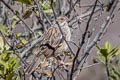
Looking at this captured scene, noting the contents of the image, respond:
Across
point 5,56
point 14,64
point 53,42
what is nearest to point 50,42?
point 53,42

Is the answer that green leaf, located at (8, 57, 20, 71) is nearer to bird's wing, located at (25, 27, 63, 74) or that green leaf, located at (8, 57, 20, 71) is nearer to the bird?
bird's wing, located at (25, 27, 63, 74)

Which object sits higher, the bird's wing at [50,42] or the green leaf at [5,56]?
the green leaf at [5,56]

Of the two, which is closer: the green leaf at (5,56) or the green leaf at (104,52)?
the green leaf at (104,52)

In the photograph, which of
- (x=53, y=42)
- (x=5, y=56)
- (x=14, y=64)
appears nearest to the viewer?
(x=14, y=64)

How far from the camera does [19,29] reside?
6660mm

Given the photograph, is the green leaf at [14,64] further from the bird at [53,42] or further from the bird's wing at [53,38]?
the bird's wing at [53,38]

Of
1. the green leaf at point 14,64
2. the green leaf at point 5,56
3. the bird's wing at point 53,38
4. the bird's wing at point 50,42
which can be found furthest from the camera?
the bird's wing at point 53,38

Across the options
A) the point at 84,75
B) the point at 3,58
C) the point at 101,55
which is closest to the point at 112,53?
the point at 101,55

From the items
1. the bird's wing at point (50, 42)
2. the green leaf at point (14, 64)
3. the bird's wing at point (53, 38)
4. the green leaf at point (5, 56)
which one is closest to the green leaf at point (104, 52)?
the bird's wing at point (50, 42)

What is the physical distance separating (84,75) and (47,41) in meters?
2.91

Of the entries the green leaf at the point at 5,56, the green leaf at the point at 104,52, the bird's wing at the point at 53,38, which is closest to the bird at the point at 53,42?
the bird's wing at the point at 53,38

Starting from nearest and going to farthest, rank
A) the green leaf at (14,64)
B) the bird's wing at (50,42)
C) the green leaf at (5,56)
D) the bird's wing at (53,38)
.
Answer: the green leaf at (14,64) → the green leaf at (5,56) → the bird's wing at (50,42) → the bird's wing at (53,38)

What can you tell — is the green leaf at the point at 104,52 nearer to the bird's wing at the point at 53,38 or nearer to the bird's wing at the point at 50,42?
the bird's wing at the point at 50,42

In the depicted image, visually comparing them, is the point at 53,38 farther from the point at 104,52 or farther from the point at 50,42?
the point at 104,52
